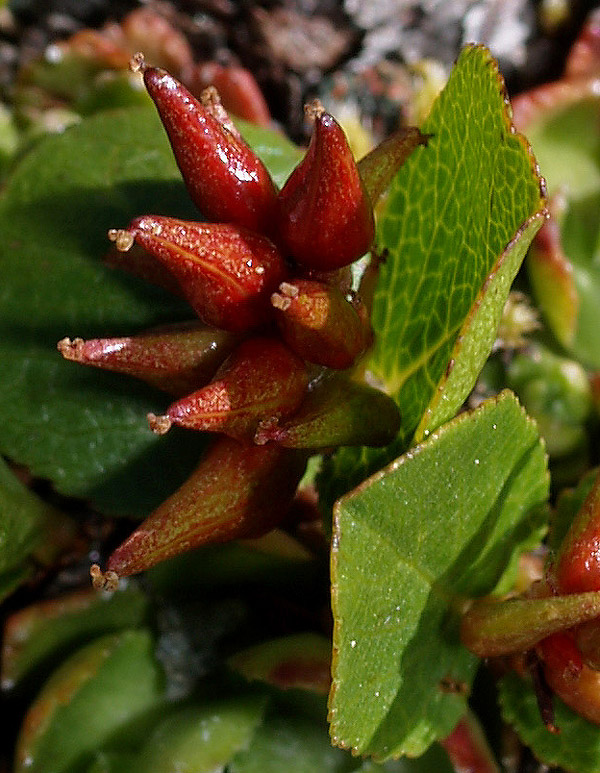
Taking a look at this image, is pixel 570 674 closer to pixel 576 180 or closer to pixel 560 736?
pixel 560 736

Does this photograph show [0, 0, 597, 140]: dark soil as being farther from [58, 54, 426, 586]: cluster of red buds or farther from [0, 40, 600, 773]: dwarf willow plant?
[58, 54, 426, 586]: cluster of red buds

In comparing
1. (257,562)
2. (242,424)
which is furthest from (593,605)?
(257,562)

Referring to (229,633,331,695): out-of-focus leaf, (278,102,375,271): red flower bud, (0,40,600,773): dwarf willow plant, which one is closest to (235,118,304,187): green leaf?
(0,40,600,773): dwarf willow plant

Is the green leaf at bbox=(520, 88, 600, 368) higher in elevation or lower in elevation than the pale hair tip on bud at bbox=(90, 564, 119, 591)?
higher

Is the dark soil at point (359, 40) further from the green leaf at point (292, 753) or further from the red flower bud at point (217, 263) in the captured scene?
the green leaf at point (292, 753)

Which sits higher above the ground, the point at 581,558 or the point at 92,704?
the point at 581,558

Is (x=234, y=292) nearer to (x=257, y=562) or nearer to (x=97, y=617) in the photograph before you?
(x=257, y=562)

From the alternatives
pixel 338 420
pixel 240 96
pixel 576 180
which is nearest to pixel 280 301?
pixel 338 420
